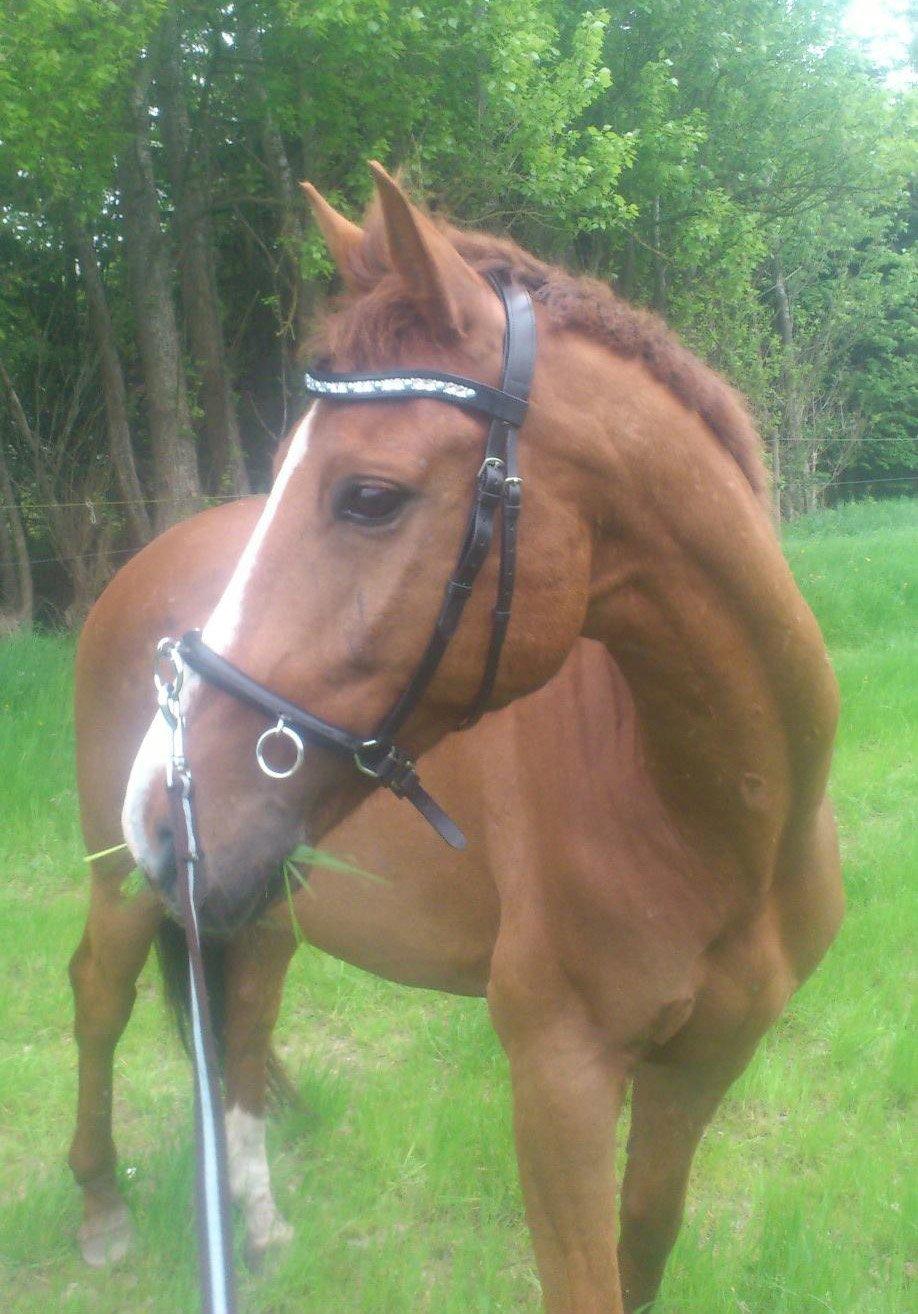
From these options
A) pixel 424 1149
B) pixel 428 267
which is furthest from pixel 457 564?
pixel 424 1149

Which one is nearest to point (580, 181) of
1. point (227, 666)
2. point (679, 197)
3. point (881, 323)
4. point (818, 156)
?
point (679, 197)

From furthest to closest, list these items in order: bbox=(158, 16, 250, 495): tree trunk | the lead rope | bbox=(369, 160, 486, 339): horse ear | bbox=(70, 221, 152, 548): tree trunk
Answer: bbox=(70, 221, 152, 548): tree trunk → bbox=(158, 16, 250, 495): tree trunk → bbox=(369, 160, 486, 339): horse ear → the lead rope

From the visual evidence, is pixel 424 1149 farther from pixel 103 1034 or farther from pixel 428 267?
pixel 428 267

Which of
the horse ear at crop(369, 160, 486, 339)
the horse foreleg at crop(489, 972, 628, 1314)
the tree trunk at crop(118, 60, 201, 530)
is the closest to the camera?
the horse ear at crop(369, 160, 486, 339)

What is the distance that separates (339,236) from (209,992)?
2416 mm

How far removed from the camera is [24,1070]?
12.1 ft

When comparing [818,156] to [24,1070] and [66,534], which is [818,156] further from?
[24,1070]

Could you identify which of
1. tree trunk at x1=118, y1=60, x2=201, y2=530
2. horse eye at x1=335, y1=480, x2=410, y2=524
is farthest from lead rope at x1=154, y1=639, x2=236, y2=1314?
tree trunk at x1=118, y1=60, x2=201, y2=530

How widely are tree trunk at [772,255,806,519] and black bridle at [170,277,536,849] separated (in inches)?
643

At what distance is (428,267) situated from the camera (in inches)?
57.9

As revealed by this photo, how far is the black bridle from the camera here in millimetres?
1459

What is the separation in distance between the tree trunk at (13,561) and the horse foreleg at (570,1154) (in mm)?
9088

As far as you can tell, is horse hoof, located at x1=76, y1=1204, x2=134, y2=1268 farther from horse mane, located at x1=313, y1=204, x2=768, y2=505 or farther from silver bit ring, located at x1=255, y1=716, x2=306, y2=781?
horse mane, located at x1=313, y1=204, x2=768, y2=505

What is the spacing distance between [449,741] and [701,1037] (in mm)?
773
